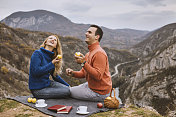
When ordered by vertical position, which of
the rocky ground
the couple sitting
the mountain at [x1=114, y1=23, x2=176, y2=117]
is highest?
the couple sitting

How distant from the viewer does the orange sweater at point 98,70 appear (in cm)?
526

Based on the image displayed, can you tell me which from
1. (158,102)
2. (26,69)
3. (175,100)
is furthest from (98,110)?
(158,102)

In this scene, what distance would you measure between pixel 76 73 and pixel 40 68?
4.60 ft

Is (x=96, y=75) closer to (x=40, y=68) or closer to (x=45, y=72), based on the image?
(x=45, y=72)

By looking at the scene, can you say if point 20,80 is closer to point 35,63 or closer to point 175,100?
point 35,63

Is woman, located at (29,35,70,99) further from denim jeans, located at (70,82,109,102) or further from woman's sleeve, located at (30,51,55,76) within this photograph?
denim jeans, located at (70,82,109,102)

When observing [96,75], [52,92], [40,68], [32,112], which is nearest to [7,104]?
[32,112]

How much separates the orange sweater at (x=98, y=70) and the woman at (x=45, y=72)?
3.48 feet

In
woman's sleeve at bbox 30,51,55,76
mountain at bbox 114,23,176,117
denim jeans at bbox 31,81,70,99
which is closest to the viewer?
woman's sleeve at bbox 30,51,55,76

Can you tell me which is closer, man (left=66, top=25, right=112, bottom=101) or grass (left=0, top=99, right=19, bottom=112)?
grass (left=0, top=99, right=19, bottom=112)

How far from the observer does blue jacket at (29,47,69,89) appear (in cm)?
562

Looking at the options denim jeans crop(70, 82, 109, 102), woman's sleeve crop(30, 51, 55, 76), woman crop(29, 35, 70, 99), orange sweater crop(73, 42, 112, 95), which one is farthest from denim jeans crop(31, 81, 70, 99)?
orange sweater crop(73, 42, 112, 95)

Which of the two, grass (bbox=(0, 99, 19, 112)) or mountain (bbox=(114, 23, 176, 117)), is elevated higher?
grass (bbox=(0, 99, 19, 112))

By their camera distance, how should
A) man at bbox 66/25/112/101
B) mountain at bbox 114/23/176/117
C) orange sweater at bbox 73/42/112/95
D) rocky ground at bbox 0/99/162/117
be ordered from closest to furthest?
1. rocky ground at bbox 0/99/162/117
2. orange sweater at bbox 73/42/112/95
3. man at bbox 66/25/112/101
4. mountain at bbox 114/23/176/117
